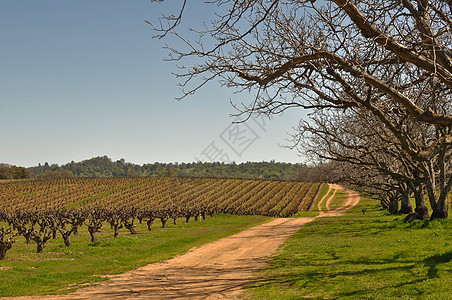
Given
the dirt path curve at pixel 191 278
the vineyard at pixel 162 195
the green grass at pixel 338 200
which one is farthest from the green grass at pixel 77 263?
the green grass at pixel 338 200

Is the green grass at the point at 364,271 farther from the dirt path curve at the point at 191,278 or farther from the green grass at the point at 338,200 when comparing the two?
the green grass at the point at 338,200

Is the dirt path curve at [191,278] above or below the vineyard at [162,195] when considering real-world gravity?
below

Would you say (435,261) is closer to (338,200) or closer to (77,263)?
(77,263)

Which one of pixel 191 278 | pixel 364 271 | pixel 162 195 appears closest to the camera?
pixel 364 271

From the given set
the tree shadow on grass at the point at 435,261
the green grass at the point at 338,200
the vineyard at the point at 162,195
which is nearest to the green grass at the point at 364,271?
the tree shadow on grass at the point at 435,261

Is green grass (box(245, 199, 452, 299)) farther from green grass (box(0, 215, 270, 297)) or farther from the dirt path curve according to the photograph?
green grass (box(0, 215, 270, 297))

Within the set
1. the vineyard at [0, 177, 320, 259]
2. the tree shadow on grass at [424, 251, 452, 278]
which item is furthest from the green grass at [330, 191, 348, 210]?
the tree shadow on grass at [424, 251, 452, 278]

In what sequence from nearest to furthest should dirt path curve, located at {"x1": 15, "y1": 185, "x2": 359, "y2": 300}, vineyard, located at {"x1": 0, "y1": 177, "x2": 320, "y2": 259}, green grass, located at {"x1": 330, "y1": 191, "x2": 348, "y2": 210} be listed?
1. dirt path curve, located at {"x1": 15, "y1": 185, "x2": 359, "y2": 300}
2. vineyard, located at {"x1": 0, "y1": 177, "x2": 320, "y2": 259}
3. green grass, located at {"x1": 330, "y1": 191, "x2": 348, "y2": 210}

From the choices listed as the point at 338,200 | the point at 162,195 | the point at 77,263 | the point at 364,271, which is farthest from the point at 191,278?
the point at 338,200

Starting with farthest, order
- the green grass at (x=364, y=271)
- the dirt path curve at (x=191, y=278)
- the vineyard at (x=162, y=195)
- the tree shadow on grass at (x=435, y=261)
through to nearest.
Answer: the vineyard at (x=162, y=195), the tree shadow on grass at (x=435, y=261), the dirt path curve at (x=191, y=278), the green grass at (x=364, y=271)

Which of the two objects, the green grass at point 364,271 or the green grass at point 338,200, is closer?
the green grass at point 364,271

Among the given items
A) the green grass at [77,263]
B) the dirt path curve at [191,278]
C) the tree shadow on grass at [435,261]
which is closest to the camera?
the dirt path curve at [191,278]

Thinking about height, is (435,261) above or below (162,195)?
below

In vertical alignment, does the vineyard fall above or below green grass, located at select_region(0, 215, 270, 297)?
above
